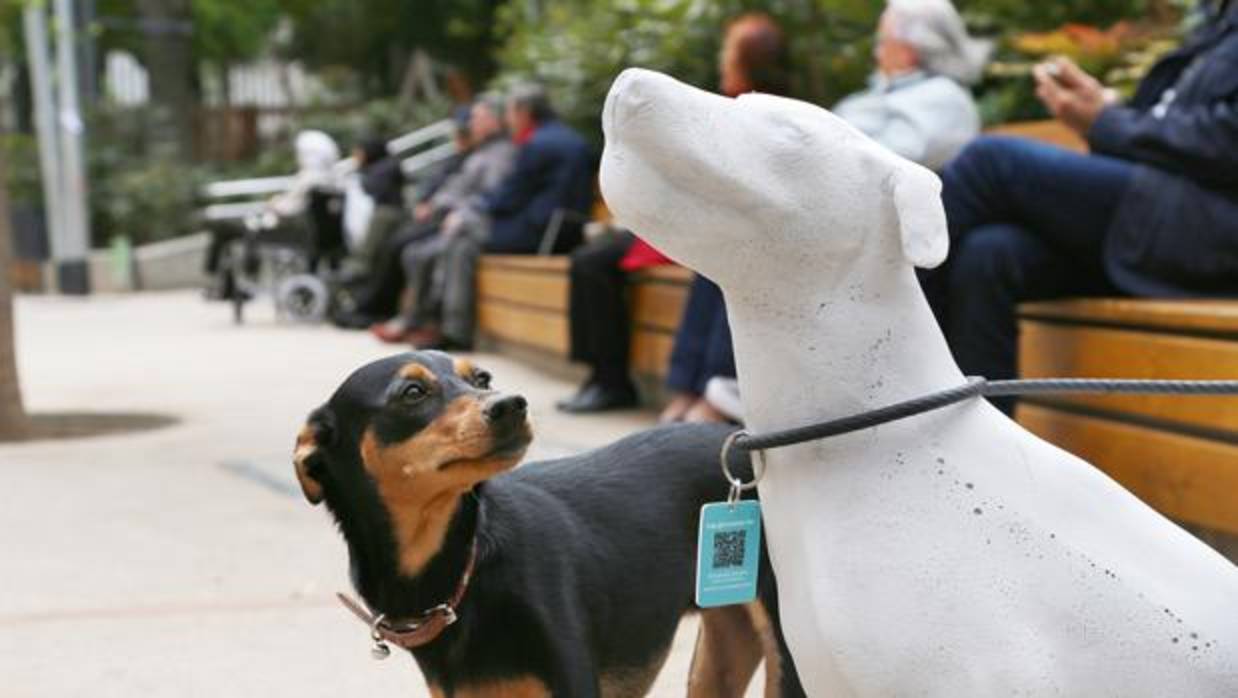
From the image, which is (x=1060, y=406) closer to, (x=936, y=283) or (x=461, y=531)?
(x=936, y=283)

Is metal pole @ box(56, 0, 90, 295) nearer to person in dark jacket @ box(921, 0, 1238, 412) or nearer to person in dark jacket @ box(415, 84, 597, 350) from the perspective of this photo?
person in dark jacket @ box(415, 84, 597, 350)

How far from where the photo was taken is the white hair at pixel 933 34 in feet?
20.2

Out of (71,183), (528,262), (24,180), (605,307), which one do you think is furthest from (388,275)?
(24,180)

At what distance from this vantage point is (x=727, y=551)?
234cm

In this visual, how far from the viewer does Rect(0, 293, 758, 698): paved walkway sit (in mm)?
3959

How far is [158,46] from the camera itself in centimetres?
2478

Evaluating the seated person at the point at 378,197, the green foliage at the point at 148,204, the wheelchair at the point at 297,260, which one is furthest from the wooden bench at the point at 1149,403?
the green foliage at the point at 148,204

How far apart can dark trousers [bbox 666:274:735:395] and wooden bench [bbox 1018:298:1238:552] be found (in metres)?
1.58

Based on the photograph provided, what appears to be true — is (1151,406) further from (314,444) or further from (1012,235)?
(314,444)

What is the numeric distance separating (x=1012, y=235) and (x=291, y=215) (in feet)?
35.1

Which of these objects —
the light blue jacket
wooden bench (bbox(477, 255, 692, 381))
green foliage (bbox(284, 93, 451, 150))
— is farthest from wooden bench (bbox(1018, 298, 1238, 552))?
green foliage (bbox(284, 93, 451, 150))

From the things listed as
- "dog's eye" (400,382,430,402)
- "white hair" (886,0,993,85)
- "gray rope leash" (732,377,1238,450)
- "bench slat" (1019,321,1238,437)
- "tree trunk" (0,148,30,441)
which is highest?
"white hair" (886,0,993,85)

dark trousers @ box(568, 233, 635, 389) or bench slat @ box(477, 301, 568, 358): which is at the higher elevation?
dark trousers @ box(568, 233, 635, 389)

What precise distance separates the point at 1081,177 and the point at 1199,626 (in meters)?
2.76
